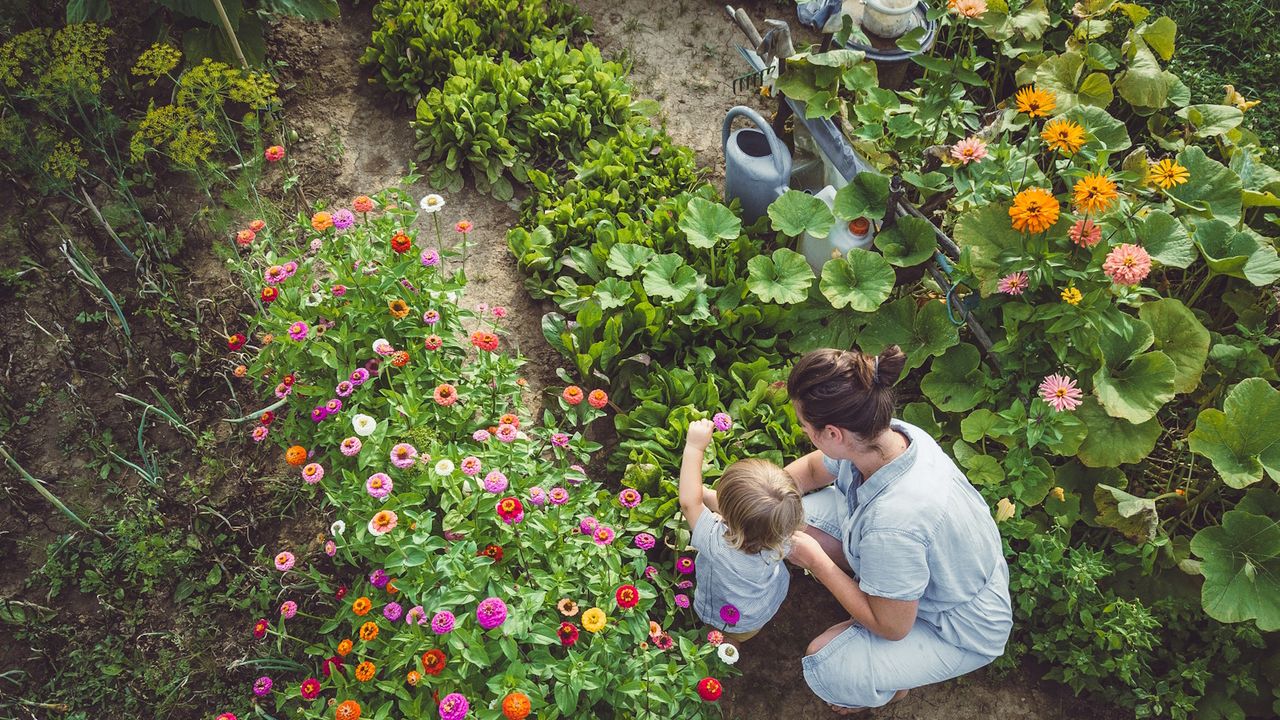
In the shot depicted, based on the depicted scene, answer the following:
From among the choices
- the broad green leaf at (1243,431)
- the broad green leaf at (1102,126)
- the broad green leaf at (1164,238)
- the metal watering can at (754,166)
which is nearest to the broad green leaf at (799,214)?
the metal watering can at (754,166)

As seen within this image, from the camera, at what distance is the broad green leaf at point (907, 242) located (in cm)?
322

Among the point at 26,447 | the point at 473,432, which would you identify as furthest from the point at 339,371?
the point at 26,447

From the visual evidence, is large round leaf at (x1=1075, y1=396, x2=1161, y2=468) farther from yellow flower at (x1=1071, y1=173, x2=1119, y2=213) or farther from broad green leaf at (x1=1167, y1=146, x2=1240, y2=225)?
broad green leaf at (x1=1167, y1=146, x2=1240, y2=225)

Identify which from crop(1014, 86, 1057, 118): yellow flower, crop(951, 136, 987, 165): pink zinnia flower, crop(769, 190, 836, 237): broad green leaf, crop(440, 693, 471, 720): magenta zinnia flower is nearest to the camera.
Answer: crop(440, 693, 471, 720): magenta zinnia flower

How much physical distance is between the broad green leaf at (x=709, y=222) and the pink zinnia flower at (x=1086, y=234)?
1272mm

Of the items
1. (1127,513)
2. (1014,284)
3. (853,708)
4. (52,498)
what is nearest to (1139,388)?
(1127,513)

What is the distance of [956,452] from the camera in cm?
301

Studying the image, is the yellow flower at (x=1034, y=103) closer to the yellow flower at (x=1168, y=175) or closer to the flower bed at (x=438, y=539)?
the yellow flower at (x=1168, y=175)

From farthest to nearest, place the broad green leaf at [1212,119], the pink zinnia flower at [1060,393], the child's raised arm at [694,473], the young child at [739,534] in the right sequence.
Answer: the broad green leaf at [1212,119] → the pink zinnia flower at [1060,393] → the child's raised arm at [694,473] → the young child at [739,534]

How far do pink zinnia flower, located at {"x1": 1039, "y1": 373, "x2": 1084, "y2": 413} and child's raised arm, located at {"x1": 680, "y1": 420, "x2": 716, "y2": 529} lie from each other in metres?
1.22

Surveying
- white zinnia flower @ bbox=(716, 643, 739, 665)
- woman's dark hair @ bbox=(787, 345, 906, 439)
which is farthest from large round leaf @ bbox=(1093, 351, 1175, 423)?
white zinnia flower @ bbox=(716, 643, 739, 665)

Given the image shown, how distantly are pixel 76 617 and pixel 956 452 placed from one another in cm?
325

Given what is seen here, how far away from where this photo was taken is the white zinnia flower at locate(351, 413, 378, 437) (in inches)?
94.7

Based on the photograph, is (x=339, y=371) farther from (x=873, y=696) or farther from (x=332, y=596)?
(x=873, y=696)
